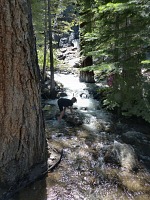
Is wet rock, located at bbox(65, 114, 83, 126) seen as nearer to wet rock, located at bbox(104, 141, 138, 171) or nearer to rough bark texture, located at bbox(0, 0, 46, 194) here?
wet rock, located at bbox(104, 141, 138, 171)

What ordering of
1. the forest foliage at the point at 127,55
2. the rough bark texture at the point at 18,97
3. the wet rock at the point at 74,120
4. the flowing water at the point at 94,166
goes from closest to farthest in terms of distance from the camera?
1. the rough bark texture at the point at 18,97
2. the flowing water at the point at 94,166
3. the forest foliage at the point at 127,55
4. the wet rock at the point at 74,120

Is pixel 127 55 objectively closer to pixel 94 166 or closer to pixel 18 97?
pixel 94 166

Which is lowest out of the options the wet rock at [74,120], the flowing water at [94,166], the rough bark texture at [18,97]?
the flowing water at [94,166]

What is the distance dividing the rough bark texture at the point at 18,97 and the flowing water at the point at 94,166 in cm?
55

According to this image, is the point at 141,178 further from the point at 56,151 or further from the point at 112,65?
the point at 112,65

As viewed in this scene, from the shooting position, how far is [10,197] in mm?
3875

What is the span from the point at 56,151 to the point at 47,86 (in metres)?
7.37

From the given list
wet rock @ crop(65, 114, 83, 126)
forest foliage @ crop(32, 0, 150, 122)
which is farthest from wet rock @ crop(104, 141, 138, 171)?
wet rock @ crop(65, 114, 83, 126)

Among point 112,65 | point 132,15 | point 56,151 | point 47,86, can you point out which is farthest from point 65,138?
point 47,86

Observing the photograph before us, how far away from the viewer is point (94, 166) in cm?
510

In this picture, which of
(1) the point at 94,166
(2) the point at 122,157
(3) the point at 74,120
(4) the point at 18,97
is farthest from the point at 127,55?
(4) the point at 18,97

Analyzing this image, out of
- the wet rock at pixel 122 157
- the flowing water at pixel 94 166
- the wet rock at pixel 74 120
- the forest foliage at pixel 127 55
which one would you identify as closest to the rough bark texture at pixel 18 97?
the flowing water at pixel 94 166

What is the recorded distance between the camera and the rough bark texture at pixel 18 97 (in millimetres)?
3266

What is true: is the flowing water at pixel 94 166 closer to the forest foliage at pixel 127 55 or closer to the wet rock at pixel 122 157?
the wet rock at pixel 122 157
